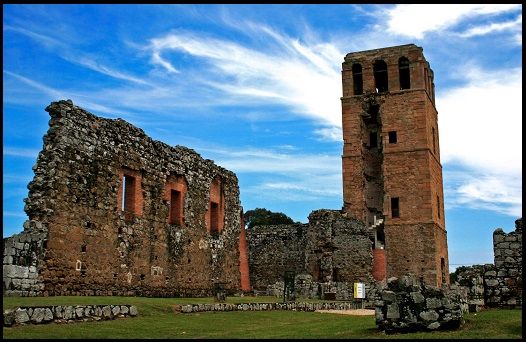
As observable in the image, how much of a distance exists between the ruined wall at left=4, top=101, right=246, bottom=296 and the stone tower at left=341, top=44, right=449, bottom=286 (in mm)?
17666

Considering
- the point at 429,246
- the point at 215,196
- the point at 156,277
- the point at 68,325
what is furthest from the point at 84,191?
the point at 429,246

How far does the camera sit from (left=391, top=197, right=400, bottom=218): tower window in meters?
44.1

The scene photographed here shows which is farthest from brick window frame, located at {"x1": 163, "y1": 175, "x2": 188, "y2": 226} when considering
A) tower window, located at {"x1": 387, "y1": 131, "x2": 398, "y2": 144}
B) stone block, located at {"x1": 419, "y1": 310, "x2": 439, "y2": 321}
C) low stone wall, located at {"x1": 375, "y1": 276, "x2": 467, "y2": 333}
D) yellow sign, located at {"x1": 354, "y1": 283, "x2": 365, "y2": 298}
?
tower window, located at {"x1": 387, "y1": 131, "x2": 398, "y2": 144}

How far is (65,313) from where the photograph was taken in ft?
41.1

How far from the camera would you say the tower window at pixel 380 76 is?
1849 inches

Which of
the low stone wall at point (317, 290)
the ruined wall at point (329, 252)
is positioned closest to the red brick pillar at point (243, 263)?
the low stone wall at point (317, 290)

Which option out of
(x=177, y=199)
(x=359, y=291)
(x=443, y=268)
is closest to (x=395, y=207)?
(x=443, y=268)

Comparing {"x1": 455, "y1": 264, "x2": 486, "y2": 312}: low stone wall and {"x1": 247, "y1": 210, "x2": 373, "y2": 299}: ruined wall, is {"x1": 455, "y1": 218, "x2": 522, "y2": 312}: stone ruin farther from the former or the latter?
{"x1": 247, "y1": 210, "x2": 373, "y2": 299}: ruined wall

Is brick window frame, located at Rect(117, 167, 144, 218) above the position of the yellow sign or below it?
above

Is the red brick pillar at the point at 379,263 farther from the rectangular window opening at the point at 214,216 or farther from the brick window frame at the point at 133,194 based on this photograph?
the brick window frame at the point at 133,194

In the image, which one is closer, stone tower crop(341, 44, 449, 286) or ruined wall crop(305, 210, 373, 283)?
ruined wall crop(305, 210, 373, 283)

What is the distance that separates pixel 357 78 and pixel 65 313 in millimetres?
37879

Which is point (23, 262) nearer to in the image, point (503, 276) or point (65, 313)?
point (65, 313)

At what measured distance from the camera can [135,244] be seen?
21.8m
